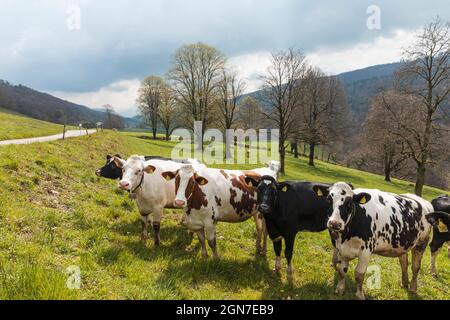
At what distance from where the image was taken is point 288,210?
308 inches

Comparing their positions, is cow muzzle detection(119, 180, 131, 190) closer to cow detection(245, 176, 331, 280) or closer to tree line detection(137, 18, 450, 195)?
cow detection(245, 176, 331, 280)

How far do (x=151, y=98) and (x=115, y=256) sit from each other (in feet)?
238

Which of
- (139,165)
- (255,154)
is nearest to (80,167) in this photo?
(139,165)

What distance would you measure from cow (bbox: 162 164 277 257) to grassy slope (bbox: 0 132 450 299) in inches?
34.3

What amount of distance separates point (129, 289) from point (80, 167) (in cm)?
1106

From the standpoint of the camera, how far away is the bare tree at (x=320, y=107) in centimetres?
4340

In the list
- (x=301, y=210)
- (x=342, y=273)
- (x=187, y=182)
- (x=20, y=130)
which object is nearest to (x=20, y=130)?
(x=20, y=130)

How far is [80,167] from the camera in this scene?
48.9 feet

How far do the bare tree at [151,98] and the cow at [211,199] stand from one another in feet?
223

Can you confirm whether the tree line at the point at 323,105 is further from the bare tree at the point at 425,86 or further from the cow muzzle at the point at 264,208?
the cow muzzle at the point at 264,208

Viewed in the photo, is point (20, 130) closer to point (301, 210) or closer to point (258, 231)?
point (258, 231)

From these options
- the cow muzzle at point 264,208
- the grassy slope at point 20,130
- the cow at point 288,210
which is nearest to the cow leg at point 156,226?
the cow at point 288,210

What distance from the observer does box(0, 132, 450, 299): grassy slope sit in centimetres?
549
